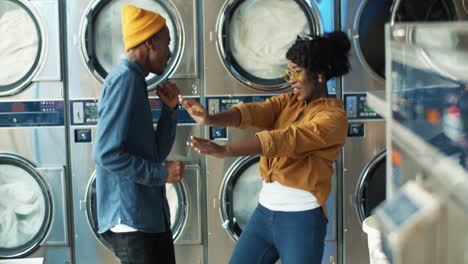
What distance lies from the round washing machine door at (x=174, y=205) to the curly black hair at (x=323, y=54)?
160 centimetres

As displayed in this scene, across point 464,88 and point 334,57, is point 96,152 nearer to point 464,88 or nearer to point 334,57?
point 334,57

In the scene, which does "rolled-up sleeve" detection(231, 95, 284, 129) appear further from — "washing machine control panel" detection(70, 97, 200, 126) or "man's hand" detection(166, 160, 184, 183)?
"washing machine control panel" detection(70, 97, 200, 126)

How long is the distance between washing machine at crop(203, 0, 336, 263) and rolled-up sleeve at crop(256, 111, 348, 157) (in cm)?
138

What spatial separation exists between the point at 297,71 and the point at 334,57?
7.7 inches

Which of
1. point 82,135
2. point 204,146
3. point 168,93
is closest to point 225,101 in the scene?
point 82,135

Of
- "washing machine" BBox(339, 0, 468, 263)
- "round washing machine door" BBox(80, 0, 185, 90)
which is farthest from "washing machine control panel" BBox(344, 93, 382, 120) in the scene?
"round washing machine door" BBox(80, 0, 185, 90)

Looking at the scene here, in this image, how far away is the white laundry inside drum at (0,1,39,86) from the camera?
161 inches

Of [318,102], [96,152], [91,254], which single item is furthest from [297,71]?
[91,254]

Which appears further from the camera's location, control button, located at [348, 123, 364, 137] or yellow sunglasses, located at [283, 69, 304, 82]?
control button, located at [348, 123, 364, 137]

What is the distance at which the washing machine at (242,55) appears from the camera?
4.07 m

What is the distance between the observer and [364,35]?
13.4 feet

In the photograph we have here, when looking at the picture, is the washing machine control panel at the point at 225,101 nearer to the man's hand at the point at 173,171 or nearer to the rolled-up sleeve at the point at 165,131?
the rolled-up sleeve at the point at 165,131

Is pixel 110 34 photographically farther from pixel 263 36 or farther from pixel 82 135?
pixel 263 36

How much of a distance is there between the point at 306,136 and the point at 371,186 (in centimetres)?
171
